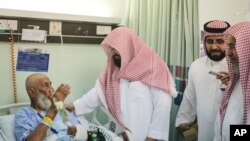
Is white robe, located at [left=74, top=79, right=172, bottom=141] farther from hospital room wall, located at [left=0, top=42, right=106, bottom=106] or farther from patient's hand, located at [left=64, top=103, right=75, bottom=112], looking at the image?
hospital room wall, located at [left=0, top=42, right=106, bottom=106]

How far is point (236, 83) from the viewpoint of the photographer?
6.74ft

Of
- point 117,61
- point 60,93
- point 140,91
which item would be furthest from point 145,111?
point 60,93

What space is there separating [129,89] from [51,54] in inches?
32.3

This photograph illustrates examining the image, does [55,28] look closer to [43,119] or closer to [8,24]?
[8,24]

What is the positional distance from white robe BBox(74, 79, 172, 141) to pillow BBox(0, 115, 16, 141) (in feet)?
2.70

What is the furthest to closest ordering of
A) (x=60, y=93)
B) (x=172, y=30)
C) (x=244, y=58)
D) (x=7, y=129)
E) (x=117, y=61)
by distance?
(x=172, y=30)
(x=117, y=61)
(x=7, y=129)
(x=60, y=93)
(x=244, y=58)

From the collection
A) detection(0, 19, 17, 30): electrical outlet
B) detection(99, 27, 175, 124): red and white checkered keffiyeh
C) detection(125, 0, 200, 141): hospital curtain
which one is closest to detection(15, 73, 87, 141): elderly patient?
detection(99, 27, 175, 124): red and white checkered keffiyeh

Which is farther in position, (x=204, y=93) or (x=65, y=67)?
(x=65, y=67)

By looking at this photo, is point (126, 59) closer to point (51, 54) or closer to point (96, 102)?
point (96, 102)

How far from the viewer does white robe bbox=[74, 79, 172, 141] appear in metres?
2.34

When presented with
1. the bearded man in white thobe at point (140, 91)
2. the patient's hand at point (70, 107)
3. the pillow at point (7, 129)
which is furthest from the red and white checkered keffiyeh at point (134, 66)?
the pillow at point (7, 129)

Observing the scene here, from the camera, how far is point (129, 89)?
2412 mm

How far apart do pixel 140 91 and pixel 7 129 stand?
1.02 metres

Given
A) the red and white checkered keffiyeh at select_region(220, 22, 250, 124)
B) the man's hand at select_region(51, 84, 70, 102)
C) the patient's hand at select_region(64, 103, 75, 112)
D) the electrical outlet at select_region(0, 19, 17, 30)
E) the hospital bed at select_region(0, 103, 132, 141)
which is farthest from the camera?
the patient's hand at select_region(64, 103, 75, 112)
